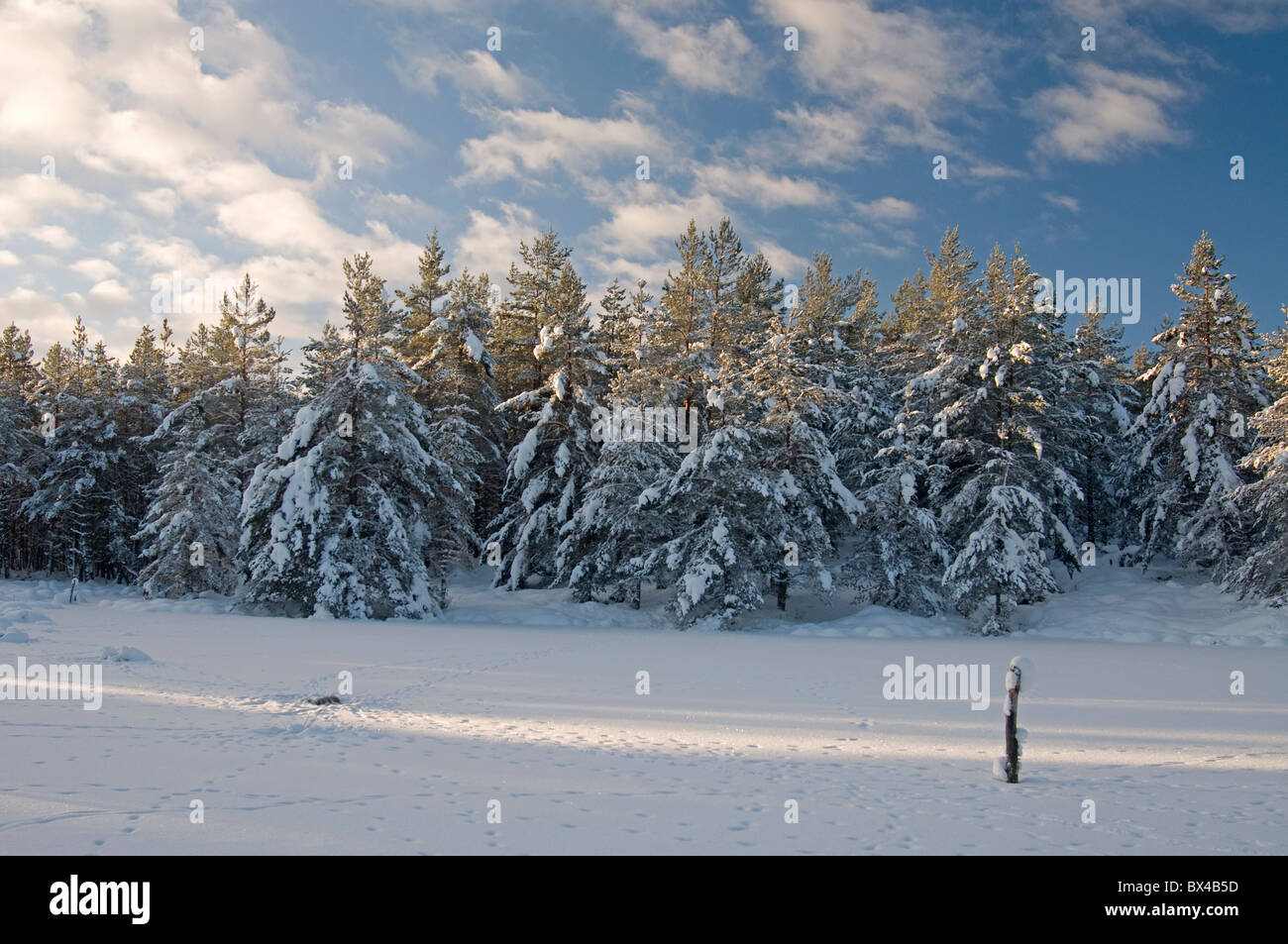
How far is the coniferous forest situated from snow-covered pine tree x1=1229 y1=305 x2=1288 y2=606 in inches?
4.4

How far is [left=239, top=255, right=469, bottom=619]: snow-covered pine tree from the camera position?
2470cm

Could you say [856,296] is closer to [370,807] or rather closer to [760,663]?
[760,663]

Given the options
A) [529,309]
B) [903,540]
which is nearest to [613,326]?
[529,309]

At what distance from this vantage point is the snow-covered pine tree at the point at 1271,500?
77.7 ft

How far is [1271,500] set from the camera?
2364 cm

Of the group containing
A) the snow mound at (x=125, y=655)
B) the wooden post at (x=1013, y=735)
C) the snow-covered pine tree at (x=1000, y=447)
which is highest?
the snow-covered pine tree at (x=1000, y=447)

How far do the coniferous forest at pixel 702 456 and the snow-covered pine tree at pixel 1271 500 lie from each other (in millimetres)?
111

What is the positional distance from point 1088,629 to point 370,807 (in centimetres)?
2596

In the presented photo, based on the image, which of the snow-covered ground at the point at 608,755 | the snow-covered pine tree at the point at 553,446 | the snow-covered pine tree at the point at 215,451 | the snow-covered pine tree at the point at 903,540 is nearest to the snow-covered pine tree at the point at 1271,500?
the snow-covered ground at the point at 608,755

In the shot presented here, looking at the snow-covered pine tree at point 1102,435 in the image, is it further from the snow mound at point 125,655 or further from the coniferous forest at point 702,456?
the snow mound at point 125,655

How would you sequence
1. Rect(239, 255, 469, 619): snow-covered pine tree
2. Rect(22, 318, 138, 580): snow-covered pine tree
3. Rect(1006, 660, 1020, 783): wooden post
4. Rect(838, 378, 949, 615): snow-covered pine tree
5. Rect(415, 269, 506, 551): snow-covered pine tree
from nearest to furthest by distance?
Rect(1006, 660, 1020, 783): wooden post < Rect(239, 255, 469, 619): snow-covered pine tree < Rect(838, 378, 949, 615): snow-covered pine tree < Rect(415, 269, 506, 551): snow-covered pine tree < Rect(22, 318, 138, 580): snow-covered pine tree

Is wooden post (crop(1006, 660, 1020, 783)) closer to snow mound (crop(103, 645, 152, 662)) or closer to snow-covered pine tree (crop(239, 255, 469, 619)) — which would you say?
snow mound (crop(103, 645, 152, 662))

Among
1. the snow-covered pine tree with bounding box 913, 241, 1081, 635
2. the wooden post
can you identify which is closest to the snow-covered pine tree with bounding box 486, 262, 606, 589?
the snow-covered pine tree with bounding box 913, 241, 1081, 635

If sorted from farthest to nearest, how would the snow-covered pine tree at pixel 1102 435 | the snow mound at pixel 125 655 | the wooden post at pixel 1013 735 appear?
1. the snow-covered pine tree at pixel 1102 435
2. the snow mound at pixel 125 655
3. the wooden post at pixel 1013 735
